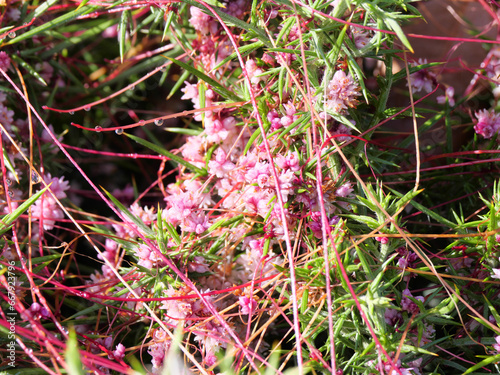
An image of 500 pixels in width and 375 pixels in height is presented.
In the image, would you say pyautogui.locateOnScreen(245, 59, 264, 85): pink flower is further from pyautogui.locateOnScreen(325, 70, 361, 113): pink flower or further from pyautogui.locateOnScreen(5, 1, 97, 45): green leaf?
pyautogui.locateOnScreen(5, 1, 97, 45): green leaf

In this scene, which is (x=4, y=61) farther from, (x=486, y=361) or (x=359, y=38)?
(x=486, y=361)

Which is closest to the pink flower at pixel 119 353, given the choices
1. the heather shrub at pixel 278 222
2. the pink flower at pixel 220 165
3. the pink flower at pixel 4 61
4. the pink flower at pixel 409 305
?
the heather shrub at pixel 278 222

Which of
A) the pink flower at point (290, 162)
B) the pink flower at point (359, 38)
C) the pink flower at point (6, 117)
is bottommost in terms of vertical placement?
the pink flower at point (290, 162)

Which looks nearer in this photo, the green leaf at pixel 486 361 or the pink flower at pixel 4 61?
the green leaf at pixel 486 361

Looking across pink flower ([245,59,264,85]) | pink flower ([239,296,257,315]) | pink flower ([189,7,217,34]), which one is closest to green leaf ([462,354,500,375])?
pink flower ([239,296,257,315])

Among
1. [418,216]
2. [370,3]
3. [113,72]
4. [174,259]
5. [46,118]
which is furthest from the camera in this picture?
[113,72]

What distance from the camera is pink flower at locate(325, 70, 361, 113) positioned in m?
0.66

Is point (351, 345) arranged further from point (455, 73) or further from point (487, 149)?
point (455, 73)

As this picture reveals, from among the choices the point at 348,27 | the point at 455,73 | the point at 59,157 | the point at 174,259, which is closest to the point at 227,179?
the point at 174,259

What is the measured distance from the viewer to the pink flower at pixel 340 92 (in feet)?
2.15

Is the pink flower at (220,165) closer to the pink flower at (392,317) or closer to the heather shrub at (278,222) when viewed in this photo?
the heather shrub at (278,222)

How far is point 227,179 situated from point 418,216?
37 cm

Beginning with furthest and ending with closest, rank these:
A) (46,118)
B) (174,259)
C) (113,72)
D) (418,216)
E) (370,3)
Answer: (113,72) → (46,118) → (418,216) → (174,259) → (370,3)

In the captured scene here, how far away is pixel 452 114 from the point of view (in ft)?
3.09
